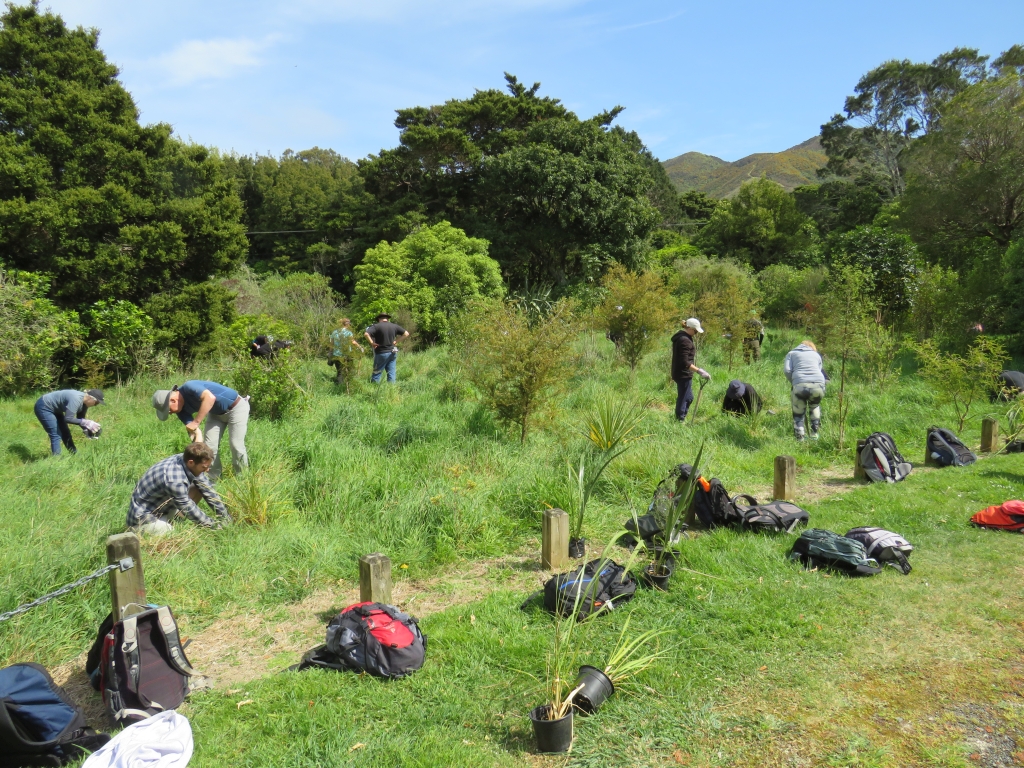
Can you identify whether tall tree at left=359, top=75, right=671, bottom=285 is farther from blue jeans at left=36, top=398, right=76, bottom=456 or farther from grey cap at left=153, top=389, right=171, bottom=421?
grey cap at left=153, top=389, right=171, bottom=421

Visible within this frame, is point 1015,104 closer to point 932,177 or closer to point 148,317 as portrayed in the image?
point 932,177

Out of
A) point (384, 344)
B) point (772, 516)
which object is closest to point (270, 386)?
point (384, 344)

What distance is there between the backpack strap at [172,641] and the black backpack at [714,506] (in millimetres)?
3990

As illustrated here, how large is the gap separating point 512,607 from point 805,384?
18.1 feet

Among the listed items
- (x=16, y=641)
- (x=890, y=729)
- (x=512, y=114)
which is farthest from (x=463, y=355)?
(x=512, y=114)

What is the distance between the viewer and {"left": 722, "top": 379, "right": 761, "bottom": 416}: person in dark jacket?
946 cm

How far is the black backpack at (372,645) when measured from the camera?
3.71 meters

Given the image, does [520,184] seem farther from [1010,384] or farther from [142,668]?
[142,668]

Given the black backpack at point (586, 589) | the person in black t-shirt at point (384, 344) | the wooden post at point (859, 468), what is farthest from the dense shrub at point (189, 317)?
the wooden post at point (859, 468)

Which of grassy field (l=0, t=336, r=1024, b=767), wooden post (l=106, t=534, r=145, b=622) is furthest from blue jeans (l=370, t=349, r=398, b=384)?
wooden post (l=106, t=534, r=145, b=622)

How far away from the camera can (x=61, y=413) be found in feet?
27.3

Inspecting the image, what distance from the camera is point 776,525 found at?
219 inches

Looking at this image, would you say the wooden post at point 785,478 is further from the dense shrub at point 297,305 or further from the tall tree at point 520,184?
the tall tree at point 520,184

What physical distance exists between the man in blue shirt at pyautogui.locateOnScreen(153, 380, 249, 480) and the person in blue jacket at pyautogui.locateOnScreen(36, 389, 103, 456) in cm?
242
